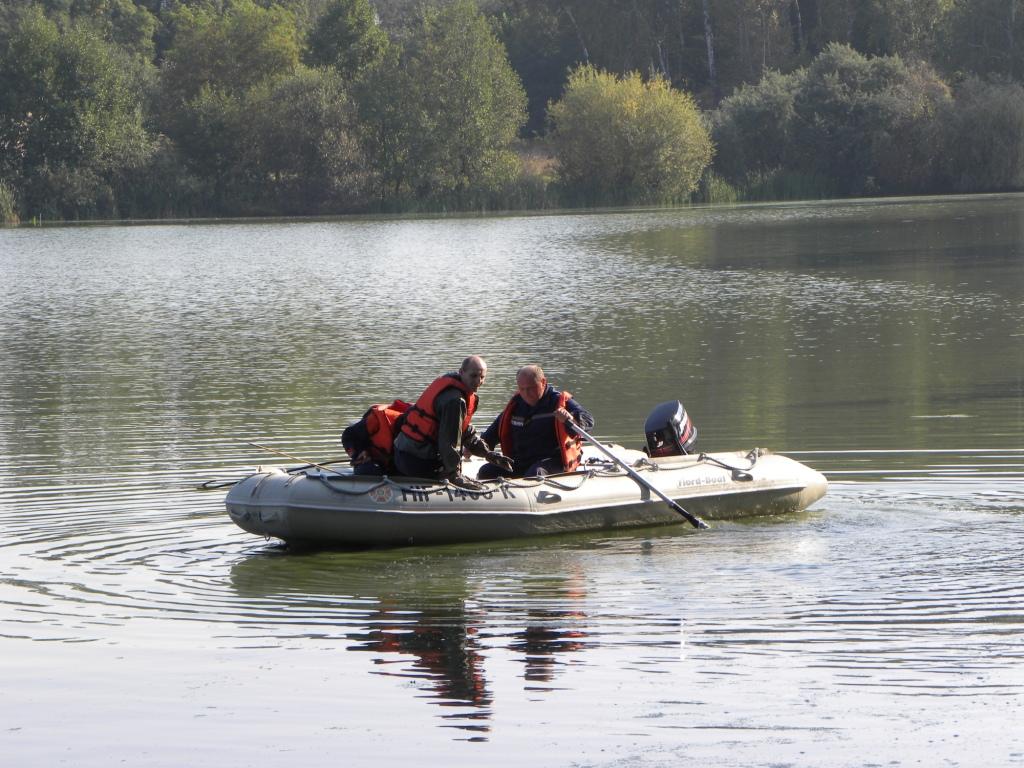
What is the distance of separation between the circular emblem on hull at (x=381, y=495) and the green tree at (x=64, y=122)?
51.6m

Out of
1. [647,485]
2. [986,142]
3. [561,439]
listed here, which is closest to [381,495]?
[561,439]

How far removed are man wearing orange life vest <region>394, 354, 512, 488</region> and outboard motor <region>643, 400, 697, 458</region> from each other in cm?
160

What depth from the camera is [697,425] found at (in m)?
13.1

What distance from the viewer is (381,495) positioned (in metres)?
9.15

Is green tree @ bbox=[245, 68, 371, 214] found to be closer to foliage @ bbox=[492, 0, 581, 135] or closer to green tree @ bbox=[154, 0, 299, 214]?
green tree @ bbox=[154, 0, 299, 214]

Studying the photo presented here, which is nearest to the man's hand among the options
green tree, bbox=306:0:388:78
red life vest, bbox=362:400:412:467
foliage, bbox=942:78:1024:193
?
red life vest, bbox=362:400:412:467

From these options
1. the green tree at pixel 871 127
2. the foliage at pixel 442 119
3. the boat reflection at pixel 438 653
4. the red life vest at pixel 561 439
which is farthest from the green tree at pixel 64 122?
the boat reflection at pixel 438 653

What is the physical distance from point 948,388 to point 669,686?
9.05m

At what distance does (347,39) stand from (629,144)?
14.8 m

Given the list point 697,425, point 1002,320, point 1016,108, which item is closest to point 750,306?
point 1002,320

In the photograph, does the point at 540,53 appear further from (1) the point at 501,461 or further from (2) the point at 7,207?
(1) the point at 501,461

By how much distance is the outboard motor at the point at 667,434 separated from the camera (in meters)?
10.6

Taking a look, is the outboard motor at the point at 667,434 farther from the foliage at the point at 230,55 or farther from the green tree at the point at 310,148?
the foliage at the point at 230,55

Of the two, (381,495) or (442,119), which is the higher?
(442,119)
